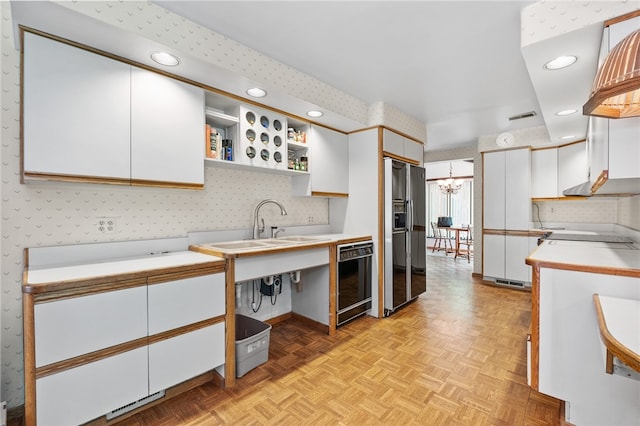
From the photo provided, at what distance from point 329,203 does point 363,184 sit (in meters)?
0.58

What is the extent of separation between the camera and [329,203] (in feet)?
12.4

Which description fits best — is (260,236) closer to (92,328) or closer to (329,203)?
(329,203)

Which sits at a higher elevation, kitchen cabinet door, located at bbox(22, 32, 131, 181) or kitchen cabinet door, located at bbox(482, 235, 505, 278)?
kitchen cabinet door, located at bbox(22, 32, 131, 181)

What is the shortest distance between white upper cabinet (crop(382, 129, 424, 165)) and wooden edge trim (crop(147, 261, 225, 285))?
2226 millimetres

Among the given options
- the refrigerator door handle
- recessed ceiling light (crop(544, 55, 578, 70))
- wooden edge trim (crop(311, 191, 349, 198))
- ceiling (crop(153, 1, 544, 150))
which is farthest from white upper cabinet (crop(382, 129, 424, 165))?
recessed ceiling light (crop(544, 55, 578, 70))

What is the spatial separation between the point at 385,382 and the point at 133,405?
1589mm

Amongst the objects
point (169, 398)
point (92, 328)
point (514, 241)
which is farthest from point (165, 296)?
point (514, 241)

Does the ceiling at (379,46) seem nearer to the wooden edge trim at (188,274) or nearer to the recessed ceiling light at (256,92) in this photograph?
the recessed ceiling light at (256,92)

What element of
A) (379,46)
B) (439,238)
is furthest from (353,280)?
(439,238)

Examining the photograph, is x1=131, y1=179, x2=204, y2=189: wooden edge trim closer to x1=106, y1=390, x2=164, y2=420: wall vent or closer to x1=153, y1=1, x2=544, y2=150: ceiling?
x1=153, y1=1, x2=544, y2=150: ceiling

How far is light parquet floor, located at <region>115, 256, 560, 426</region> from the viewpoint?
1704 millimetres

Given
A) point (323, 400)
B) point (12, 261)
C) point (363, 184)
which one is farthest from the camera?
point (363, 184)

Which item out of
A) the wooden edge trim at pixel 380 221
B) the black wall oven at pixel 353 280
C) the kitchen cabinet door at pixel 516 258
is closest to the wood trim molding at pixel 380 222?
the wooden edge trim at pixel 380 221

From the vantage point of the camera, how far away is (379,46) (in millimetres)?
2203
